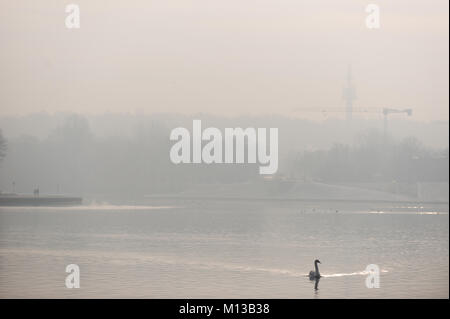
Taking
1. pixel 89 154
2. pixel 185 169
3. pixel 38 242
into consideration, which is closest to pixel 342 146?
pixel 185 169

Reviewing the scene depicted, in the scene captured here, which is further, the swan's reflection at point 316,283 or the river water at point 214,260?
the swan's reflection at point 316,283

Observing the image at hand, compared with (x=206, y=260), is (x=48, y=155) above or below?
above

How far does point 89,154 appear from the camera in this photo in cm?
16338

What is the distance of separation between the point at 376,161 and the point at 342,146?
29.5 ft

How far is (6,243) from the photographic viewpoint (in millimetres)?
46000

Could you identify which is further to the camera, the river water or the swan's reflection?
the swan's reflection

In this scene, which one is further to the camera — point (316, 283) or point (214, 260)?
point (214, 260)

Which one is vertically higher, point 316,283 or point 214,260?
point 214,260
